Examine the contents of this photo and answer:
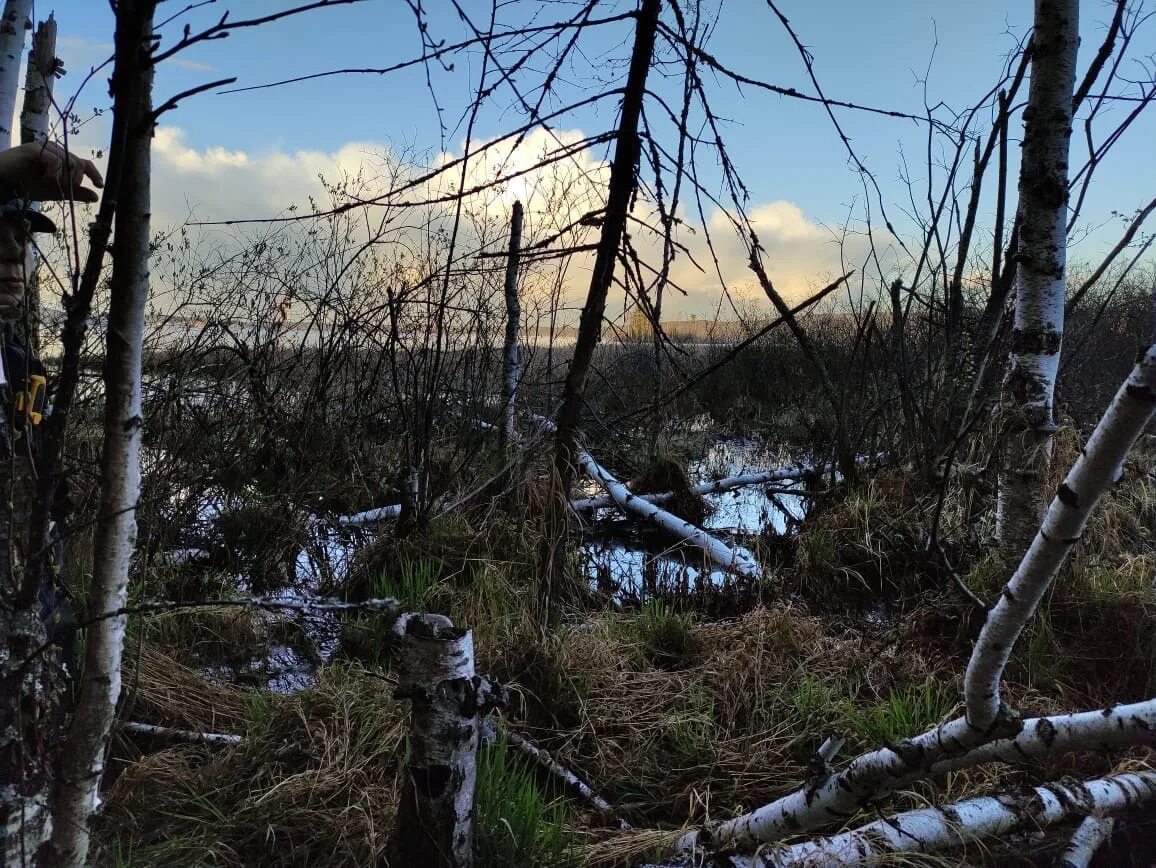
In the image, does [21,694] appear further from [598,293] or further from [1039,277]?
[1039,277]

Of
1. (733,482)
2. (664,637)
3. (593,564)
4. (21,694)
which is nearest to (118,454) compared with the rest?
(21,694)

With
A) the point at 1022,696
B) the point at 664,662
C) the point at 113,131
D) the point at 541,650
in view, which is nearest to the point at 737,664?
the point at 664,662

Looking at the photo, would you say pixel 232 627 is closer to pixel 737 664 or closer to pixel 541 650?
pixel 541 650

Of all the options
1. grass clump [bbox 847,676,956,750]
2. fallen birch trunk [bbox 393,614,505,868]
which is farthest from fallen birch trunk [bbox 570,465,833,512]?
fallen birch trunk [bbox 393,614,505,868]

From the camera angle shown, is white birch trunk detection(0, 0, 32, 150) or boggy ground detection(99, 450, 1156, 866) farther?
white birch trunk detection(0, 0, 32, 150)

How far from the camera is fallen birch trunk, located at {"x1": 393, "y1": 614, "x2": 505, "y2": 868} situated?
1.63m

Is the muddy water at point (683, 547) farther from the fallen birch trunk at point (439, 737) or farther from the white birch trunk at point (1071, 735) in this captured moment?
the white birch trunk at point (1071, 735)

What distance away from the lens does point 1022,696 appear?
2.84 metres

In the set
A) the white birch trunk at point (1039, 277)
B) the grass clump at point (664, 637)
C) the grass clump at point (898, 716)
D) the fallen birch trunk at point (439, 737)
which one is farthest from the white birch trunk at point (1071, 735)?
the white birch trunk at point (1039, 277)

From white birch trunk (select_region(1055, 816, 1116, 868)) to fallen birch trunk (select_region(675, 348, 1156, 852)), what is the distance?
72 centimetres

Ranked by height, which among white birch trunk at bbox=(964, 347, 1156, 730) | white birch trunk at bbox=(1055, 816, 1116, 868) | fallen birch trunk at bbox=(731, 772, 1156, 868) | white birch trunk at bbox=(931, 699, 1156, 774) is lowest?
white birch trunk at bbox=(1055, 816, 1116, 868)

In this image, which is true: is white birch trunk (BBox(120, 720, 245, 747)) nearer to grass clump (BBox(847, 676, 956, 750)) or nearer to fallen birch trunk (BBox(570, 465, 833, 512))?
grass clump (BBox(847, 676, 956, 750))

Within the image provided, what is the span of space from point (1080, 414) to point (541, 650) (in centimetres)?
629

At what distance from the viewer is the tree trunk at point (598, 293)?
2328 millimetres
